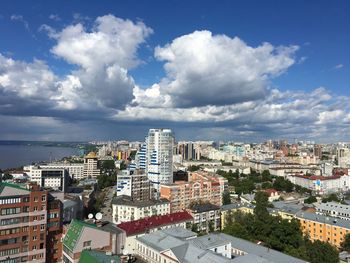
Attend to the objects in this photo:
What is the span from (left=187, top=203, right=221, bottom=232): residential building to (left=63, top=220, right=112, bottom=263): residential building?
11.0 m

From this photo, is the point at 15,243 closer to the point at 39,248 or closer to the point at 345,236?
the point at 39,248

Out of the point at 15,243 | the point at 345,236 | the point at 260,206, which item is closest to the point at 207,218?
the point at 260,206

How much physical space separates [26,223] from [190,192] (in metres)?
19.9

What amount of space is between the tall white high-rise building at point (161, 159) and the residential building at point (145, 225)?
14.0m

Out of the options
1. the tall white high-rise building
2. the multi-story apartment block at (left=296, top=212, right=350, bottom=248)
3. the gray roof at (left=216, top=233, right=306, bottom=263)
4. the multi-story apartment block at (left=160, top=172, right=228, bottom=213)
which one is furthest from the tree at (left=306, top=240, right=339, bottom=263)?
the tall white high-rise building

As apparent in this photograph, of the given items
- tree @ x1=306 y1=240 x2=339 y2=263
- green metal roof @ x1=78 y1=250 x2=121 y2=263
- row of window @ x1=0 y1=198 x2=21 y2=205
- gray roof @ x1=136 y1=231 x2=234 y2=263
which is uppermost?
row of window @ x1=0 y1=198 x2=21 y2=205

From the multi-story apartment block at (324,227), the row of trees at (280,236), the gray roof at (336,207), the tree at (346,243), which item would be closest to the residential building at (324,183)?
the gray roof at (336,207)

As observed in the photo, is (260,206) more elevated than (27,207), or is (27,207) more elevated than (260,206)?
(27,207)

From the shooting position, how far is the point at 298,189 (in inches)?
2042

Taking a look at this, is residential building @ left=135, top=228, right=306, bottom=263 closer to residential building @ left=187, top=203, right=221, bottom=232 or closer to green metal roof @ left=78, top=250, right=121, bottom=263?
green metal roof @ left=78, top=250, right=121, bottom=263

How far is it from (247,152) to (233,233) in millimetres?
75797

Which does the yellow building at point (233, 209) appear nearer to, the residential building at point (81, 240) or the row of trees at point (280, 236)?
the row of trees at point (280, 236)

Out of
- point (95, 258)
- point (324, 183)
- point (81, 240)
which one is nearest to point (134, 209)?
point (81, 240)

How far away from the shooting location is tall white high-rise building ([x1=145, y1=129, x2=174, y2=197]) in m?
39.5
